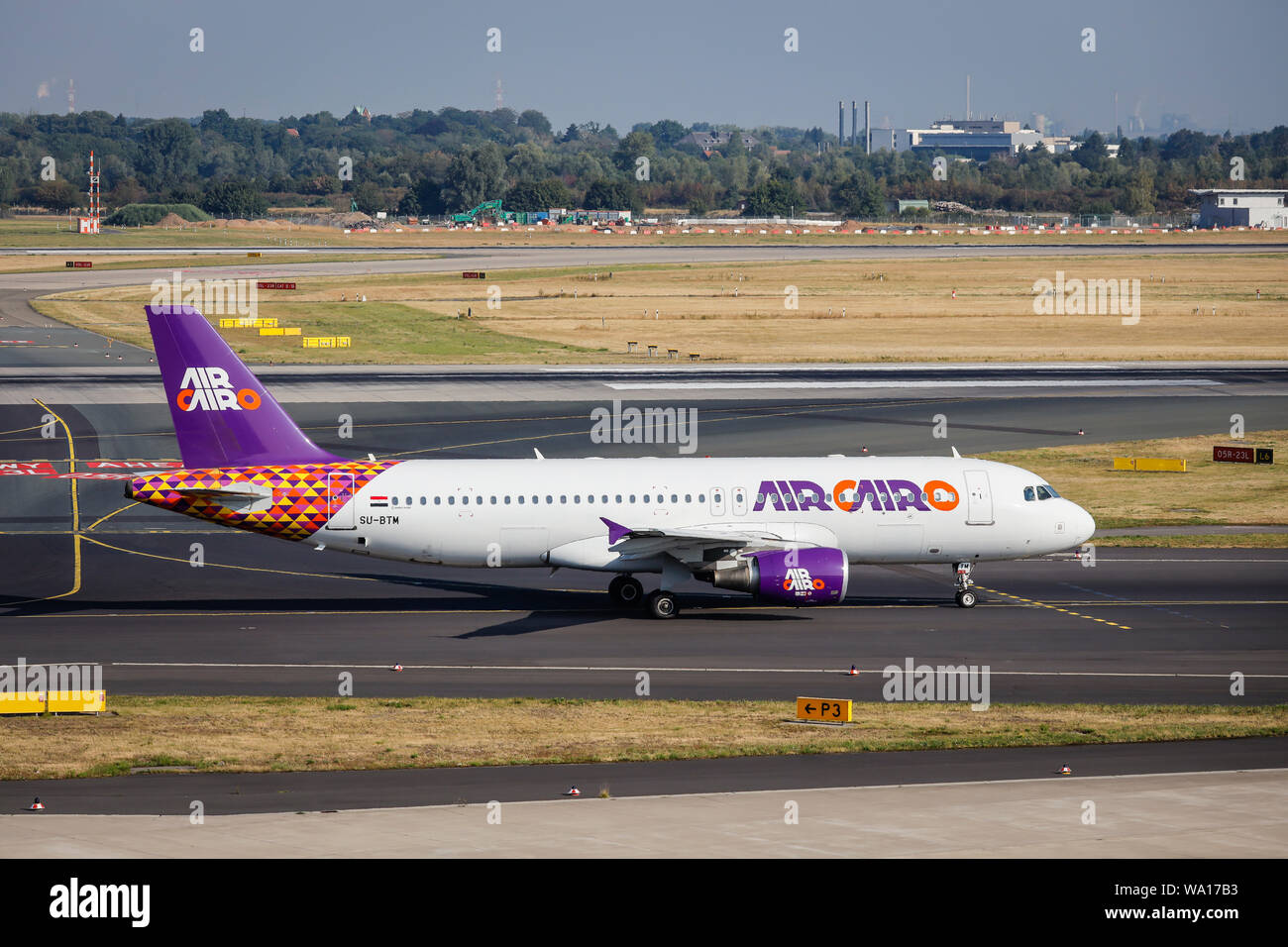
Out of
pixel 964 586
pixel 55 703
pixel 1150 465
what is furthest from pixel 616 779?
pixel 1150 465

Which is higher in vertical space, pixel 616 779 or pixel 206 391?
pixel 206 391

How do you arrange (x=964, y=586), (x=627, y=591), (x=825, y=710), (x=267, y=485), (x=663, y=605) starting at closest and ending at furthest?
(x=825, y=710) → (x=267, y=485) → (x=663, y=605) → (x=627, y=591) → (x=964, y=586)

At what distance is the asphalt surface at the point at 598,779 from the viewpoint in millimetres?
28312

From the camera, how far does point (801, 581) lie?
146ft

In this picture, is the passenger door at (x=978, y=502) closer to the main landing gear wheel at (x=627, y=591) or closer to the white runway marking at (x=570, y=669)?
the white runway marking at (x=570, y=669)

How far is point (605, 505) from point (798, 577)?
6.67 metres

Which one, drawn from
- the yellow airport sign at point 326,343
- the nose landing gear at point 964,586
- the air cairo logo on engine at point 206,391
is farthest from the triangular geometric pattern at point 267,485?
the yellow airport sign at point 326,343

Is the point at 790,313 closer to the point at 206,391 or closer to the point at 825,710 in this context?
the point at 206,391

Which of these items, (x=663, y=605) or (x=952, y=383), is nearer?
(x=663, y=605)

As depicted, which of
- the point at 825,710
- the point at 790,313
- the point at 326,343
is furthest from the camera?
the point at 790,313

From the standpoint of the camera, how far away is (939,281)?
166 metres

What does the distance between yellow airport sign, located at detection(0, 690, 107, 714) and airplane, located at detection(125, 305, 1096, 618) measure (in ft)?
32.2

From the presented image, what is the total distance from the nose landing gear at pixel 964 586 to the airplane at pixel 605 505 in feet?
0.16
